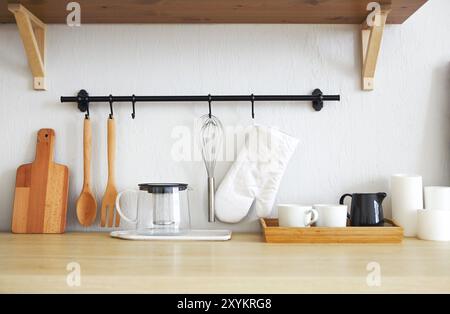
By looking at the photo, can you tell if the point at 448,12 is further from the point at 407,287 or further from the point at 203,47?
the point at 407,287

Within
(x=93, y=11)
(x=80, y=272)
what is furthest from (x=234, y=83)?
(x=80, y=272)

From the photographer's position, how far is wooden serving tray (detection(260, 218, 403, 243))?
100 centimetres

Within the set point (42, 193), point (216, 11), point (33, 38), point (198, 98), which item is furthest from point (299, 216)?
point (33, 38)

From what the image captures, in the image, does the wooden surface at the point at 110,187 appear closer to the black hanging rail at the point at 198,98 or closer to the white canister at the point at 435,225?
the black hanging rail at the point at 198,98

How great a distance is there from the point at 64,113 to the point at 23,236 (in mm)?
342

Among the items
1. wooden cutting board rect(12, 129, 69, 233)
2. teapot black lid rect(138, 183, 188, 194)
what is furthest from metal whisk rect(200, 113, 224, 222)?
wooden cutting board rect(12, 129, 69, 233)

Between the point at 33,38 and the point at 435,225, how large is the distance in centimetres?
109

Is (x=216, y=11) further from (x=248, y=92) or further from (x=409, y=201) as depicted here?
(x=409, y=201)

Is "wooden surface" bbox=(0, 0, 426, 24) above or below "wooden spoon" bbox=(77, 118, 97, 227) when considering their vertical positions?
above

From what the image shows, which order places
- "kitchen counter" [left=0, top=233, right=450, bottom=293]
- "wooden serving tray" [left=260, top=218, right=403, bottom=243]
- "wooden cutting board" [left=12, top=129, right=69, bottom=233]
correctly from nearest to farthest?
"kitchen counter" [left=0, top=233, right=450, bottom=293] → "wooden serving tray" [left=260, top=218, right=403, bottom=243] → "wooden cutting board" [left=12, top=129, right=69, bottom=233]

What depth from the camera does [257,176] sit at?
1.17 metres

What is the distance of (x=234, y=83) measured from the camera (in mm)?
1207

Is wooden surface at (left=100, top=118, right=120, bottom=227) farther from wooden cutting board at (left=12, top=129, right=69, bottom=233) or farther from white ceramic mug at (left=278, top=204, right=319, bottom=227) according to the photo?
white ceramic mug at (left=278, top=204, right=319, bottom=227)

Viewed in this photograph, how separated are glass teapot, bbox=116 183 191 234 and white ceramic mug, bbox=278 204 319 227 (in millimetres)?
258
